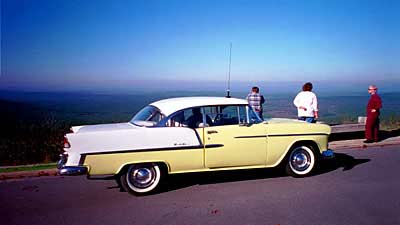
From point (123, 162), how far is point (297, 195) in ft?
8.92

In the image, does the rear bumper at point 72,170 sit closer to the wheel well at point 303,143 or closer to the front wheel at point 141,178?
the front wheel at point 141,178

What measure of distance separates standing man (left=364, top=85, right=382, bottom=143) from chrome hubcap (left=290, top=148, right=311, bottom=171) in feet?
15.1

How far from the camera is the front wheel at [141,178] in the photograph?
220 inches

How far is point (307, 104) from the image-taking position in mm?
9531

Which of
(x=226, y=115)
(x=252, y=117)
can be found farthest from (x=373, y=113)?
(x=226, y=115)

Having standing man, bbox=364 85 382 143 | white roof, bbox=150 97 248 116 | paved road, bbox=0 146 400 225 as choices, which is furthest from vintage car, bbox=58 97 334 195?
standing man, bbox=364 85 382 143

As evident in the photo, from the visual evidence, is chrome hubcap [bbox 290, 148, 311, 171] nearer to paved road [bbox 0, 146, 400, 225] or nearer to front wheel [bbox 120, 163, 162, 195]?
paved road [bbox 0, 146, 400, 225]

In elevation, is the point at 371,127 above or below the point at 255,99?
below

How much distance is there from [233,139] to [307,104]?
4.24m

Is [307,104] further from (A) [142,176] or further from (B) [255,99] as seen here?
(A) [142,176]

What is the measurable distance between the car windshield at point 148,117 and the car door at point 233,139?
0.81m

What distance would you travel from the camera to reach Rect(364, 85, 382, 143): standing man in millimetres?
10109

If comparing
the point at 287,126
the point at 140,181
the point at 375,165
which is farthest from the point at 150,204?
the point at 375,165

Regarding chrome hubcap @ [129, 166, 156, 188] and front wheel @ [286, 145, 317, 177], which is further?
front wheel @ [286, 145, 317, 177]
